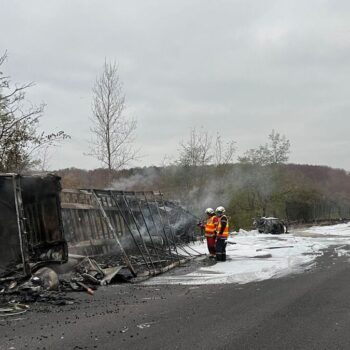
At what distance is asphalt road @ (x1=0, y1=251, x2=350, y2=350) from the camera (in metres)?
5.15

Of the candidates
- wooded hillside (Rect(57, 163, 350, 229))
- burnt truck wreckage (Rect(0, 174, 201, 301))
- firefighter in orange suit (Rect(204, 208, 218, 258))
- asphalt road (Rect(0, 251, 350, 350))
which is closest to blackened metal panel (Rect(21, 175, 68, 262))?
burnt truck wreckage (Rect(0, 174, 201, 301))

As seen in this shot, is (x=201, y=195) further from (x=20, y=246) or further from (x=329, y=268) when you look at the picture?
(x=20, y=246)

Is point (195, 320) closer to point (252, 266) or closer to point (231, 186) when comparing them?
point (252, 266)

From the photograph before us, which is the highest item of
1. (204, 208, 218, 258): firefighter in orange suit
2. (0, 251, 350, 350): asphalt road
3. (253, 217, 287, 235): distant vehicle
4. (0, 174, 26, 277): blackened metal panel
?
(0, 174, 26, 277): blackened metal panel

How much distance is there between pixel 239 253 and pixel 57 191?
718 centimetres

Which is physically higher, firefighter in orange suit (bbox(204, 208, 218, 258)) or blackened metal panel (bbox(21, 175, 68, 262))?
blackened metal panel (bbox(21, 175, 68, 262))

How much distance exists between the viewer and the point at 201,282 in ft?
32.2

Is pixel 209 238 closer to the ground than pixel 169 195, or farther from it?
closer to the ground

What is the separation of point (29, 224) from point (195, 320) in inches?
218

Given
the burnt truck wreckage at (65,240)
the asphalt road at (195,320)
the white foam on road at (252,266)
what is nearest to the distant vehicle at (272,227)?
the white foam on road at (252,266)

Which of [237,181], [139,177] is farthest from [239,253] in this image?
[237,181]

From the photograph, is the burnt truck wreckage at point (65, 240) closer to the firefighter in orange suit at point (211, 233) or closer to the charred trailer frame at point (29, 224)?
the charred trailer frame at point (29, 224)

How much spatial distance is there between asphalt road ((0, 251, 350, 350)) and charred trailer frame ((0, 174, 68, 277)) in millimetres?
1659

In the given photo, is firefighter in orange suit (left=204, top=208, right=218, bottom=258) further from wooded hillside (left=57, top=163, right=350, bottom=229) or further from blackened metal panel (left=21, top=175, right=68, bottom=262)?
wooded hillside (left=57, top=163, right=350, bottom=229)
